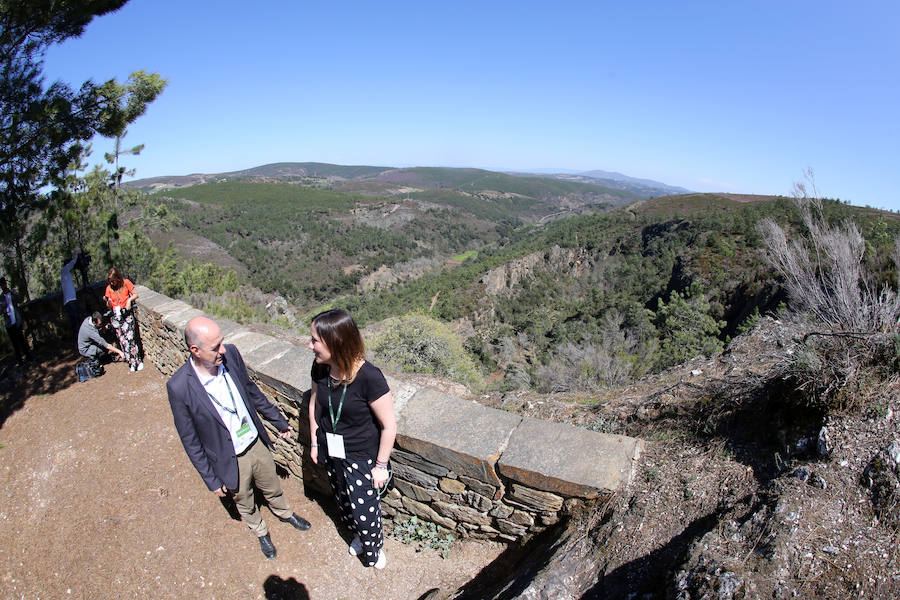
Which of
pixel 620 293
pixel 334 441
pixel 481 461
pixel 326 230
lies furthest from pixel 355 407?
pixel 326 230

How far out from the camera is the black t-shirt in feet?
6.73

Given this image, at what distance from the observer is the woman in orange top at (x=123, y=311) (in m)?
4.59

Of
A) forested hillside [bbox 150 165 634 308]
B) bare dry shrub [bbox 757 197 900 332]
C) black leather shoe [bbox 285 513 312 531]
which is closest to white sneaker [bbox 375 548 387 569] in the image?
black leather shoe [bbox 285 513 312 531]

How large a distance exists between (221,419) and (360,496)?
2.93 ft

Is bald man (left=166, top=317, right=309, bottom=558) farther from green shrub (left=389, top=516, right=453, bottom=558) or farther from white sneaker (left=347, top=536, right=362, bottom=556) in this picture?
green shrub (left=389, top=516, right=453, bottom=558)

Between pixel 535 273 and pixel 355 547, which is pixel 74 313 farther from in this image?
pixel 535 273

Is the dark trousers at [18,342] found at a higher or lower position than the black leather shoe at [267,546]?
higher

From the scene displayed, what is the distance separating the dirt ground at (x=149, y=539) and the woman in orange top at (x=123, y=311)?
110 cm

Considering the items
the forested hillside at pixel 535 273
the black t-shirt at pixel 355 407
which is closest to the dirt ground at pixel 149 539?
the black t-shirt at pixel 355 407

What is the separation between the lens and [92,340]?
463cm

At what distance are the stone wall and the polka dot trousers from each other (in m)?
0.26

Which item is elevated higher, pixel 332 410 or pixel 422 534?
pixel 332 410

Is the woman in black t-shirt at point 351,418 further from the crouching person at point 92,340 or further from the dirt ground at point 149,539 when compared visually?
the crouching person at point 92,340

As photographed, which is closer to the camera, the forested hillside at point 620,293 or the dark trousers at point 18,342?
the dark trousers at point 18,342
